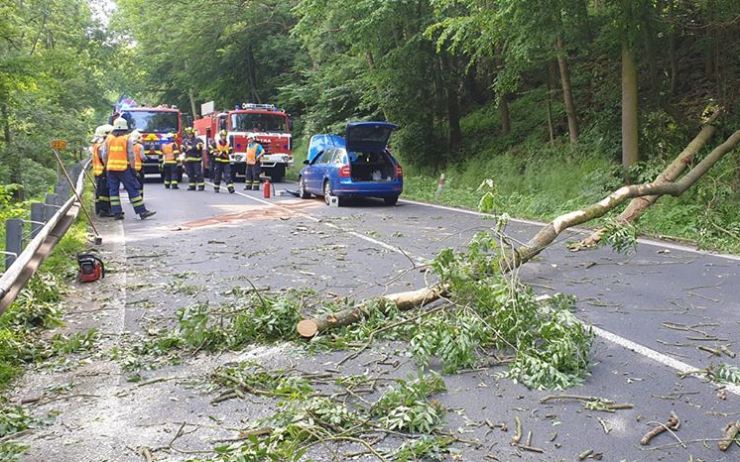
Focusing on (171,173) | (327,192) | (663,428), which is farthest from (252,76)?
(663,428)

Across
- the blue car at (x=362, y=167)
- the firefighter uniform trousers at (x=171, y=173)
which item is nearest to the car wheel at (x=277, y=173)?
the firefighter uniform trousers at (x=171, y=173)

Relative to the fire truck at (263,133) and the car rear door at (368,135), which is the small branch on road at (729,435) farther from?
the fire truck at (263,133)

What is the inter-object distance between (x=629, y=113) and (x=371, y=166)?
624cm

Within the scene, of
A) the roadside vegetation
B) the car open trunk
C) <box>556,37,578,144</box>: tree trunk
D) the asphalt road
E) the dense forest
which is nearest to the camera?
the asphalt road

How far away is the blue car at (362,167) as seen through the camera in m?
16.2

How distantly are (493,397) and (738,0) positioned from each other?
10.9 m

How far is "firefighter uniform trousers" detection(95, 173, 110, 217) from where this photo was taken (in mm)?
14350

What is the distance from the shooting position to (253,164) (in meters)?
23.0

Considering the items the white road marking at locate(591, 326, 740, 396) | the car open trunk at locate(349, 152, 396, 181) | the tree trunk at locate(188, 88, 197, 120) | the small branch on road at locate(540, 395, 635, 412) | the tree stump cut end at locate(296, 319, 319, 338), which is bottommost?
the small branch on road at locate(540, 395, 635, 412)

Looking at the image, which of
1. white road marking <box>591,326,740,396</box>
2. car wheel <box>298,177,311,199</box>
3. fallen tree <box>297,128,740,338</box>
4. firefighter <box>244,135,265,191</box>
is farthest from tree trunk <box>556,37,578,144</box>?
white road marking <box>591,326,740,396</box>

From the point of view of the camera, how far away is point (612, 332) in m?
5.52

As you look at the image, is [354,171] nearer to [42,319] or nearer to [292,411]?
[42,319]

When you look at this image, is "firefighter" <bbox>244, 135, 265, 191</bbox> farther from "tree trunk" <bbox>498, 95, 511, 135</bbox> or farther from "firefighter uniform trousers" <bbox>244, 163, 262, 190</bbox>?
"tree trunk" <bbox>498, 95, 511, 135</bbox>

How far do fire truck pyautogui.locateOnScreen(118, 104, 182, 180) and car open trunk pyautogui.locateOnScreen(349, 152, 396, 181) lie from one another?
1230 cm
